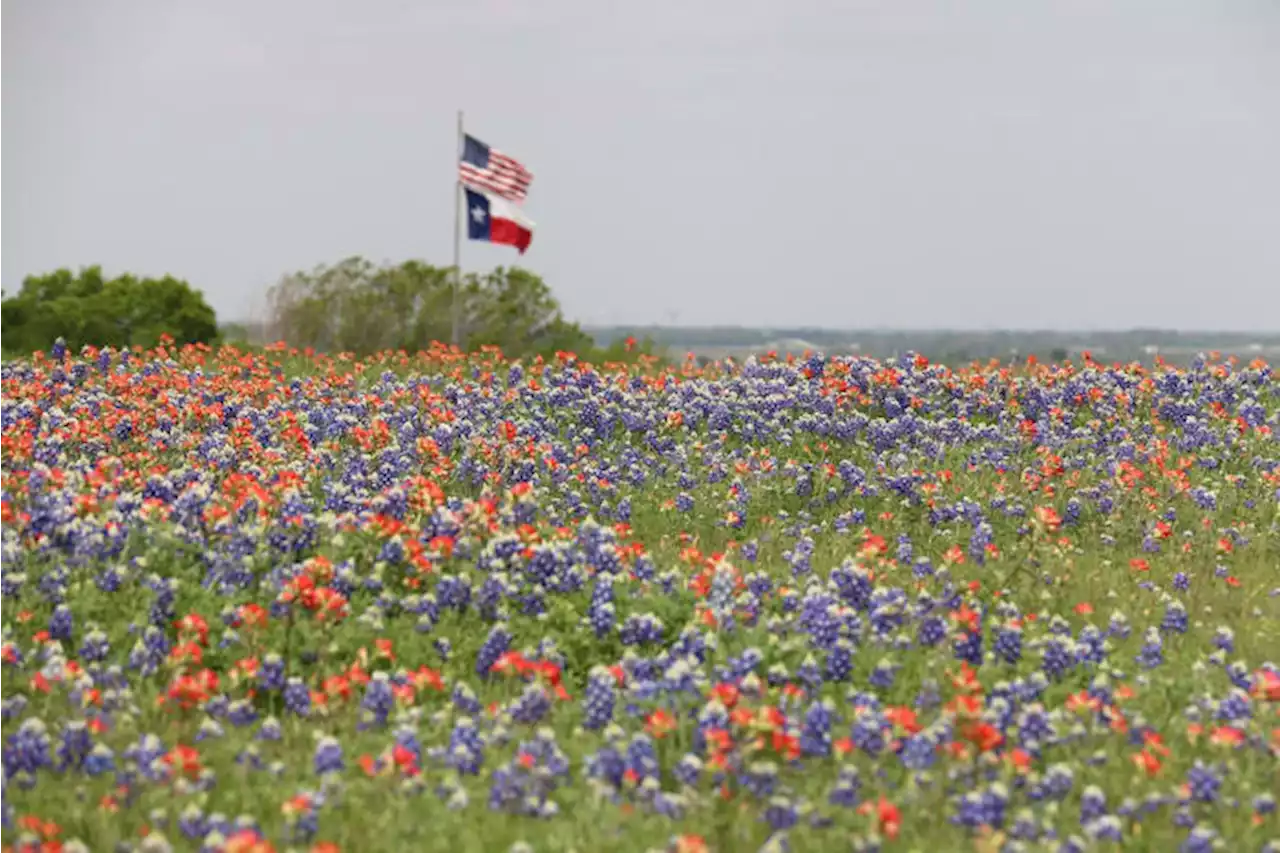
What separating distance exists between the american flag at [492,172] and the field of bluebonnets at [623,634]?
1650 centimetres

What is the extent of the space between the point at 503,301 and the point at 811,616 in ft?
137

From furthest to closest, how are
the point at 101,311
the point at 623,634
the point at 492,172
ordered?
the point at 101,311 < the point at 492,172 < the point at 623,634

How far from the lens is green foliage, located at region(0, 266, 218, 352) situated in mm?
34281

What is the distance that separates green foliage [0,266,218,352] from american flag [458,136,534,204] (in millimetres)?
7776

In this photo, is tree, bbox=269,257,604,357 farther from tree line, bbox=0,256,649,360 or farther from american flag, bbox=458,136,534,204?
american flag, bbox=458,136,534,204

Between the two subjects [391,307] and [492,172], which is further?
[391,307]

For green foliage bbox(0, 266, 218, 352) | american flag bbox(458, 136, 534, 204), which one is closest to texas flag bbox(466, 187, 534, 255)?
american flag bbox(458, 136, 534, 204)

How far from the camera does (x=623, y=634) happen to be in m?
8.80

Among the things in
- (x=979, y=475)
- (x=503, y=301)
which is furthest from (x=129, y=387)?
(x=503, y=301)

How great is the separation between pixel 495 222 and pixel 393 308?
18.0m

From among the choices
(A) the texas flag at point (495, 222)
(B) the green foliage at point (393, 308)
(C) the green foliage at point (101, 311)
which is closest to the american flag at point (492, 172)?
(A) the texas flag at point (495, 222)

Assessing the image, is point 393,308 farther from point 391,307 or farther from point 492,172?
point 492,172

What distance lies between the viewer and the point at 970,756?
709cm

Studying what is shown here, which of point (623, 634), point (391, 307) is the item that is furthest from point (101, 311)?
point (623, 634)
